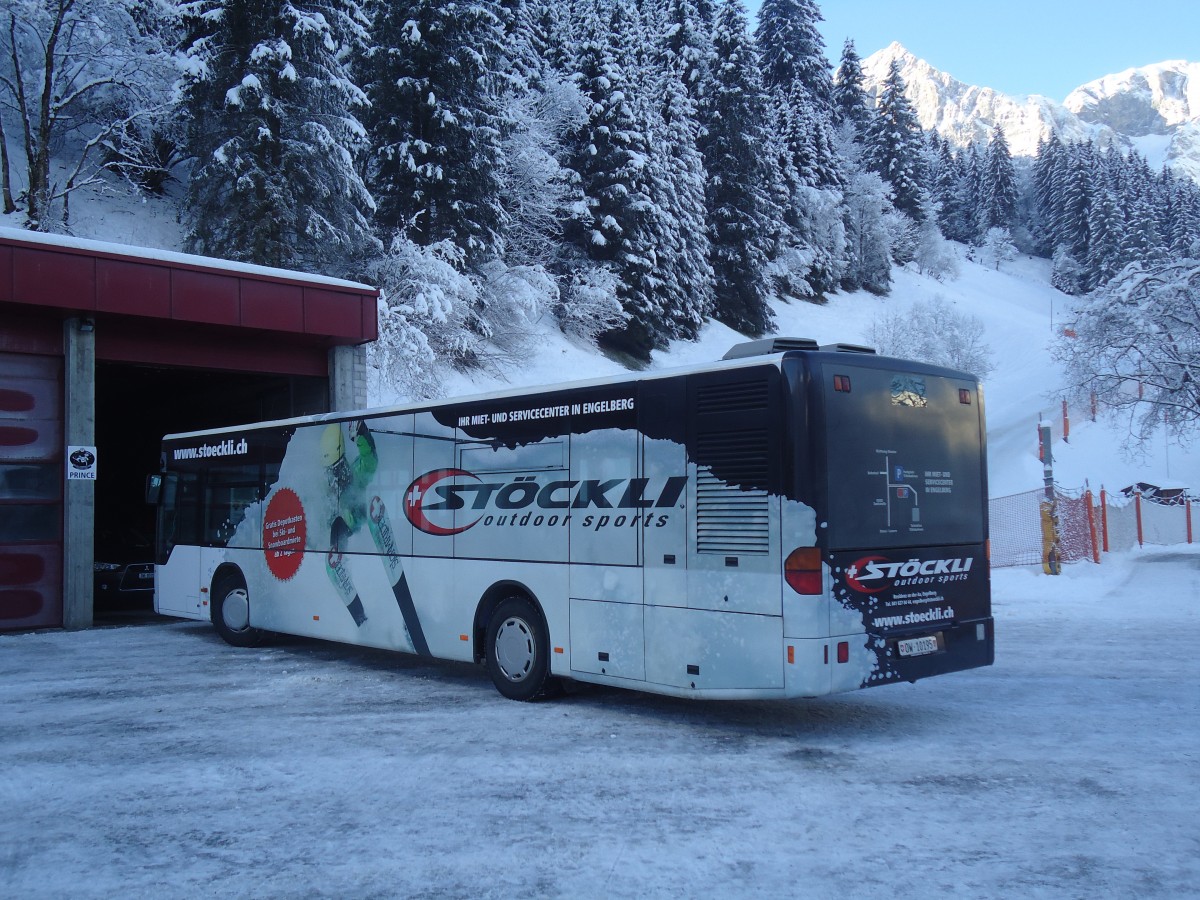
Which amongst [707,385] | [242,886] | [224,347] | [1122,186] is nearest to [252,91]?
[224,347]

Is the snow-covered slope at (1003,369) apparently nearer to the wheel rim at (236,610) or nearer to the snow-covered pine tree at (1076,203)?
the wheel rim at (236,610)

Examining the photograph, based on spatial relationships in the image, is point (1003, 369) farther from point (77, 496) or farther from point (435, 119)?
point (77, 496)

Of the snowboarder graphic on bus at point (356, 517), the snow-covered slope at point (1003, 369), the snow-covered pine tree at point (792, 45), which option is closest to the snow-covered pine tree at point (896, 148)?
the snow-covered slope at point (1003, 369)

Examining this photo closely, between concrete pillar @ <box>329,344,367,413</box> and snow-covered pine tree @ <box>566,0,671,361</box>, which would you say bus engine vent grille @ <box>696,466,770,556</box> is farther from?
snow-covered pine tree @ <box>566,0,671,361</box>

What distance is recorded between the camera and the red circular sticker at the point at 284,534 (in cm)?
1214

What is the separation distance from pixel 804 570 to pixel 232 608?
8.94 metres

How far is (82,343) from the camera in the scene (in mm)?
15203

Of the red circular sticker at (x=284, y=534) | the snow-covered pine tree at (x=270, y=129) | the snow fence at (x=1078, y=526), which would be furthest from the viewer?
the snow-covered pine tree at (x=270, y=129)

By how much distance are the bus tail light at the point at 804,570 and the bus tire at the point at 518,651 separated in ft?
8.70

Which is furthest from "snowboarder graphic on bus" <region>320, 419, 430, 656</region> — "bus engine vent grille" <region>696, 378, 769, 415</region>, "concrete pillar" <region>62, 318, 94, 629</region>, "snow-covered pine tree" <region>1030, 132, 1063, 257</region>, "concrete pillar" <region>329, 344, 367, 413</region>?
"snow-covered pine tree" <region>1030, 132, 1063, 257</region>

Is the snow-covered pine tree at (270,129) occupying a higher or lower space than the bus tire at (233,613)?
Answer: higher

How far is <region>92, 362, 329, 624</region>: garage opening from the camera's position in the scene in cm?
1828

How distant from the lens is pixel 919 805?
231 inches

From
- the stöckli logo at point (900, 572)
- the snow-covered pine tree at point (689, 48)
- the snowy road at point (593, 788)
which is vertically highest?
the snow-covered pine tree at point (689, 48)
